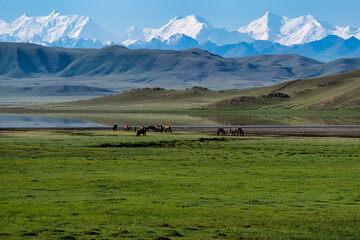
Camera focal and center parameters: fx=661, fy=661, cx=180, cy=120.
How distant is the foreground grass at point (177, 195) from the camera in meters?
18.9

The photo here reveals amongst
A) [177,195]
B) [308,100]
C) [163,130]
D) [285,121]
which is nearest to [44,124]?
[163,130]

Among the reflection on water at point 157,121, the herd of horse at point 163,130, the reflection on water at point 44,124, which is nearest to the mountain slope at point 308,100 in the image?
the reflection on water at point 157,121

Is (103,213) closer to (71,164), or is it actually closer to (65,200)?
(65,200)

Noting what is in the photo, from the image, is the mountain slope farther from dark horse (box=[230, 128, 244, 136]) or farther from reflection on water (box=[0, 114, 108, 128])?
dark horse (box=[230, 128, 244, 136])

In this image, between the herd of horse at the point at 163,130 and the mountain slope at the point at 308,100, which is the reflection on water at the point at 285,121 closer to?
the herd of horse at the point at 163,130

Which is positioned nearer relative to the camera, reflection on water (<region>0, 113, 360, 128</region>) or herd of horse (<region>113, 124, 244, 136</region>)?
herd of horse (<region>113, 124, 244, 136</region>)

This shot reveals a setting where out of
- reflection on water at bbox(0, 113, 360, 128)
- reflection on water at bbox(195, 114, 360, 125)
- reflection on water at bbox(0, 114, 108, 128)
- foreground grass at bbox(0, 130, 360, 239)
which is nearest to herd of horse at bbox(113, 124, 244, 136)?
reflection on water at bbox(0, 114, 108, 128)

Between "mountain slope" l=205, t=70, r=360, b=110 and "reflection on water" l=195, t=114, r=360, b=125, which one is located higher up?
"mountain slope" l=205, t=70, r=360, b=110

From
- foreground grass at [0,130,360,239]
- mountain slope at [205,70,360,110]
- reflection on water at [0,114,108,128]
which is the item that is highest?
mountain slope at [205,70,360,110]

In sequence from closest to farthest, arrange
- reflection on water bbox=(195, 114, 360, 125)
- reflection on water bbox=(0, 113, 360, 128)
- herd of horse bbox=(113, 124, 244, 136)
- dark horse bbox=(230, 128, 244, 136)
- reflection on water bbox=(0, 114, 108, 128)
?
herd of horse bbox=(113, 124, 244, 136), dark horse bbox=(230, 128, 244, 136), reflection on water bbox=(0, 114, 108, 128), reflection on water bbox=(0, 113, 360, 128), reflection on water bbox=(195, 114, 360, 125)

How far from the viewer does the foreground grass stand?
62.0ft

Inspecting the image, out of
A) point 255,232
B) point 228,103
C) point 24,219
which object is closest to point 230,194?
point 255,232

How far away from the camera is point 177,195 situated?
25047 millimetres

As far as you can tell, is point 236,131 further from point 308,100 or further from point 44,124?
point 308,100
